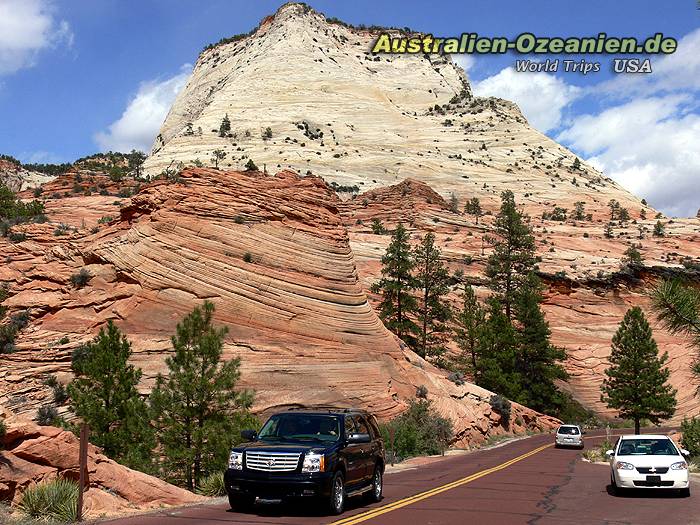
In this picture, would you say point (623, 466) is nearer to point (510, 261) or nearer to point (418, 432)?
point (418, 432)

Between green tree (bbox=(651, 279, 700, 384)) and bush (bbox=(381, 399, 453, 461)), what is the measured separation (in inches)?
573

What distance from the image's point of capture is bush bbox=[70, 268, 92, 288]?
102 feet

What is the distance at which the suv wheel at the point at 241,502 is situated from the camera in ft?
37.0

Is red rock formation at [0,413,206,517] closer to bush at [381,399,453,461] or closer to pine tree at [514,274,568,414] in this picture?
bush at [381,399,453,461]

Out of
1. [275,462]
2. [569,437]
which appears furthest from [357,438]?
[569,437]

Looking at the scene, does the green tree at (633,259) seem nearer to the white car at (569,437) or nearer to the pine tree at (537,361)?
the pine tree at (537,361)

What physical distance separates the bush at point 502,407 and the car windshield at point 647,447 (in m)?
28.2

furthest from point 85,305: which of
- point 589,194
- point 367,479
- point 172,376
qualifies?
point 589,194

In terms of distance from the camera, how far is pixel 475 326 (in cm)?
5638

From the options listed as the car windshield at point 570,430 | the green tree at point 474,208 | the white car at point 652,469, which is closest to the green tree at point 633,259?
the green tree at point 474,208

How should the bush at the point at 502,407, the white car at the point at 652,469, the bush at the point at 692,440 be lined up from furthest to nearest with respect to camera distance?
the bush at the point at 502,407 < the bush at the point at 692,440 < the white car at the point at 652,469

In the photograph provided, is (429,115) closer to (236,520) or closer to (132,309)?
(132,309)

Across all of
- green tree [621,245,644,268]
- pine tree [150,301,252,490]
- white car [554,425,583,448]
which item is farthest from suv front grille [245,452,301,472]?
green tree [621,245,644,268]

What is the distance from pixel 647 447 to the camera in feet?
52.5
